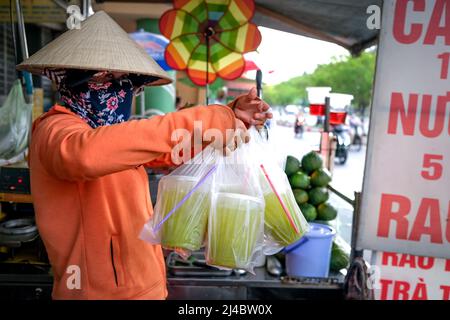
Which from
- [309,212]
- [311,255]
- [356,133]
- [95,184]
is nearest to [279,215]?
[95,184]

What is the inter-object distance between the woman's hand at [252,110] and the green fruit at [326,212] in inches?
82.0

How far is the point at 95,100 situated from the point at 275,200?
26.5 inches

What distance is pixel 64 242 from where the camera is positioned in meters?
1.30

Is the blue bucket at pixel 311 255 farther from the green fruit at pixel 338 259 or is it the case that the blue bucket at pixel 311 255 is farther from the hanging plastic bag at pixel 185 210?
the hanging plastic bag at pixel 185 210

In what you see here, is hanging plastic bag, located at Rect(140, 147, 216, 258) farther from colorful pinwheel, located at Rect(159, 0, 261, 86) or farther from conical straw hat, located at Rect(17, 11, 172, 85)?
colorful pinwheel, located at Rect(159, 0, 261, 86)

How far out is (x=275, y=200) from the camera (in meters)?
1.17

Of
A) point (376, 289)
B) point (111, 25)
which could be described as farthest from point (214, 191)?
point (376, 289)

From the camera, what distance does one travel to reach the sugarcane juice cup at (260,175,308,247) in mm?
1172

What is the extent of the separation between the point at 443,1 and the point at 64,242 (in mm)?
1707

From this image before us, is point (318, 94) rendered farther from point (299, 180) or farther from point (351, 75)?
point (351, 75)

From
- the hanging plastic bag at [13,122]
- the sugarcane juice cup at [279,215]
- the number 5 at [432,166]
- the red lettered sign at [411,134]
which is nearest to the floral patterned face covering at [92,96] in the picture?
the sugarcane juice cup at [279,215]

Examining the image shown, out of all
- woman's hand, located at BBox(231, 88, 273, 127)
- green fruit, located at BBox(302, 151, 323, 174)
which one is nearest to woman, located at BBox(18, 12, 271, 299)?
woman's hand, located at BBox(231, 88, 273, 127)

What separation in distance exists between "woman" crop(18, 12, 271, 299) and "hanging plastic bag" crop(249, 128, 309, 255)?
0.45ft

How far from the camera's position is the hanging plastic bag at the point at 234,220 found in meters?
1.08
